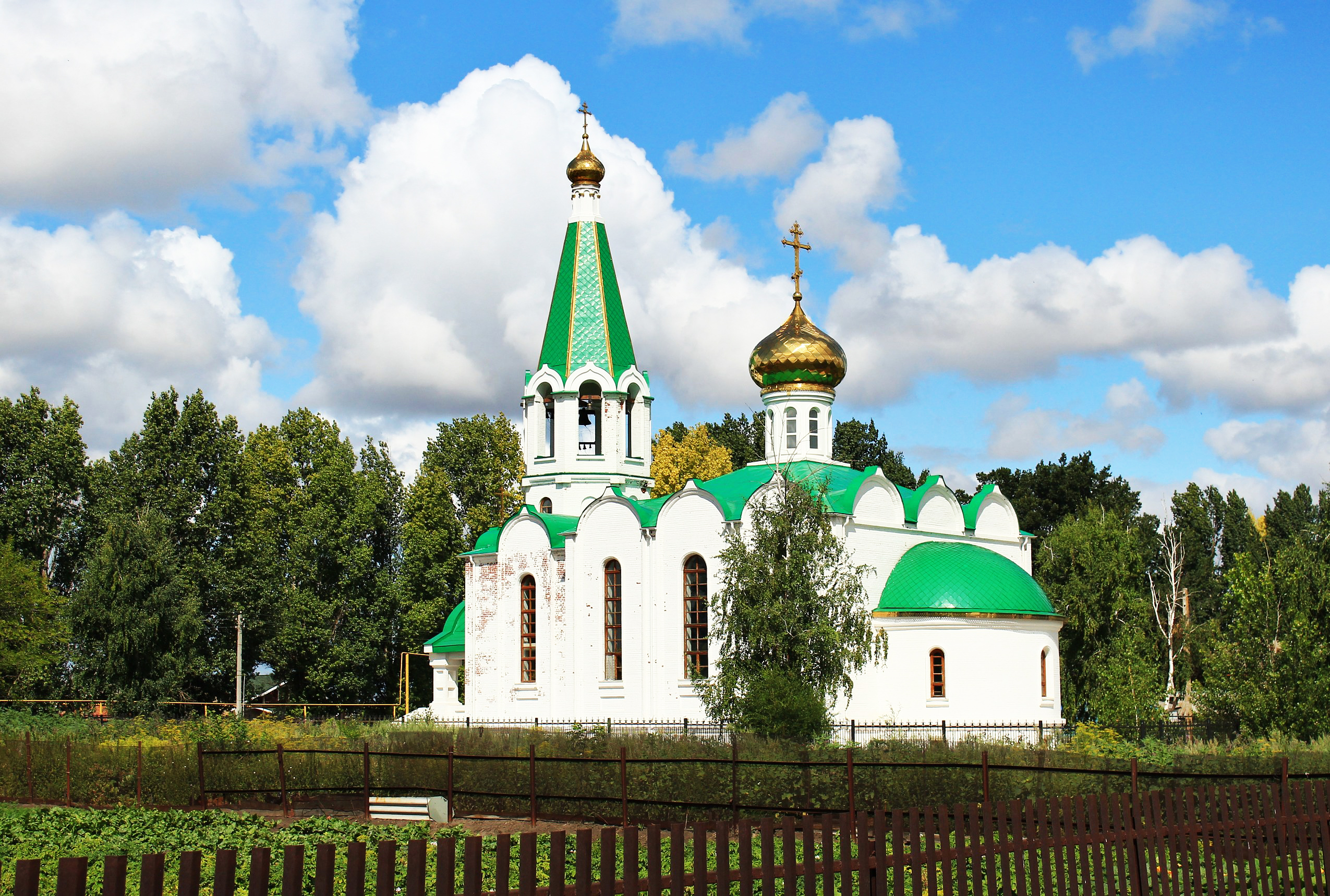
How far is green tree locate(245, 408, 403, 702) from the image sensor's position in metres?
41.1

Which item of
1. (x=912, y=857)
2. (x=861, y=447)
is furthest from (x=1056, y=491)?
(x=912, y=857)

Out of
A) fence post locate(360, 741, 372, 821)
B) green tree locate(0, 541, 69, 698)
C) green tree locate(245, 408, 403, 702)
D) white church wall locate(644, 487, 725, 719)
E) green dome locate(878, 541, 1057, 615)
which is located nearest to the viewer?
fence post locate(360, 741, 372, 821)

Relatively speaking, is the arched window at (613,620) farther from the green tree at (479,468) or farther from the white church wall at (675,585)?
the green tree at (479,468)

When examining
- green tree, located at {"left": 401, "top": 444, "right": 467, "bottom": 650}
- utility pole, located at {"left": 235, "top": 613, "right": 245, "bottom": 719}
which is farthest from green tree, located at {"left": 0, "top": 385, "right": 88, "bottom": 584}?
green tree, located at {"left": 401, "top": 444, "right": 467, "bottom": 650}

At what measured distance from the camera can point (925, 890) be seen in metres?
8.38

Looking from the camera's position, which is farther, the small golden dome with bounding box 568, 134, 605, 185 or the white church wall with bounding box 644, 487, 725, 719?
the small golden dome with bounding box 568, 134, 605, 185

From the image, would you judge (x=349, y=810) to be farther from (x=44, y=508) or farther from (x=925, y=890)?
(x=44, y=508)

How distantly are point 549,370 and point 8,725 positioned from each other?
14.7 meters

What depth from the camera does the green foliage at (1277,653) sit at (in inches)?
840

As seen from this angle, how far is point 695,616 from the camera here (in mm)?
27922

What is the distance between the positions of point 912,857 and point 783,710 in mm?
16731

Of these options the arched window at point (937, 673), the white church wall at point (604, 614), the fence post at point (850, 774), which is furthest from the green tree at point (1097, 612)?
the fence post at point (850, 774)

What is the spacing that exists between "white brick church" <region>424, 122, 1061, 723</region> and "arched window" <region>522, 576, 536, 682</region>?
42 millimetres

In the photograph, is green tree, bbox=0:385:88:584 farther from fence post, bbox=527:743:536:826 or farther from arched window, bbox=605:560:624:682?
fence post, bbox=527:743:536:826
